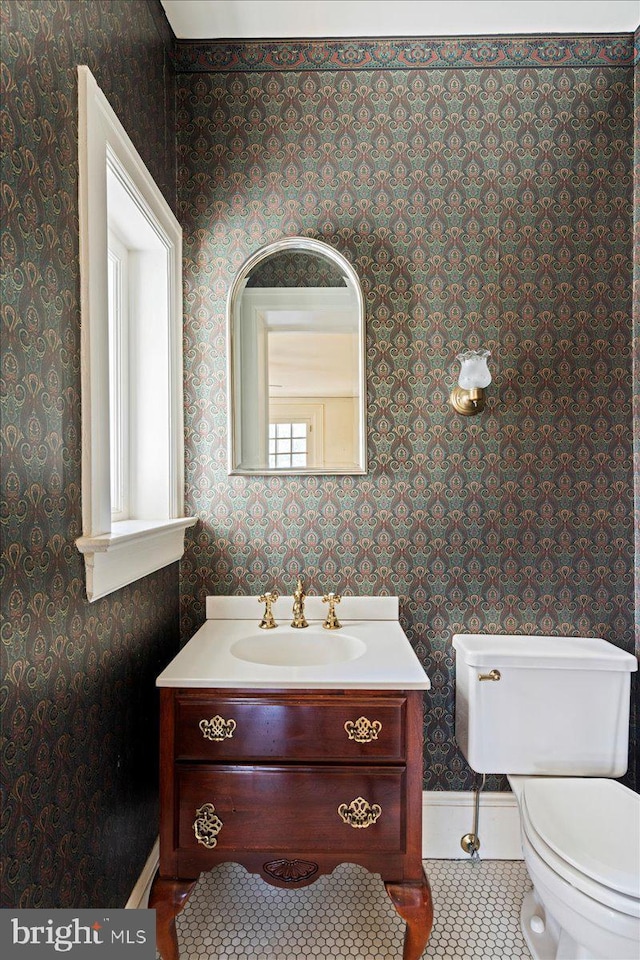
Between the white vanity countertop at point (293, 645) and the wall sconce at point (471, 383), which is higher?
the wall sconce at point (471, 383)

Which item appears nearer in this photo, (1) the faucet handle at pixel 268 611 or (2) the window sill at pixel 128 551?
(2) the window sill at pixel 128 551

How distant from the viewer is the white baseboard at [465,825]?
1.93 meters

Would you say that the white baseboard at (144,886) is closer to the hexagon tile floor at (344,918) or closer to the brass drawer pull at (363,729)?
the hexagon tile floor at (344,918)

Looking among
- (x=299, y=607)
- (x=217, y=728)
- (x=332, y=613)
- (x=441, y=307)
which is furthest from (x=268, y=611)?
(x=441, y=307)

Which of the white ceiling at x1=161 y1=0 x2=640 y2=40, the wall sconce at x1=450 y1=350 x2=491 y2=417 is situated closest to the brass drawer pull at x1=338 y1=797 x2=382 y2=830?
the wall sconce at x1=450 y1=350 x2=491 y2=417

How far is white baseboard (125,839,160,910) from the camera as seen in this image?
156cm

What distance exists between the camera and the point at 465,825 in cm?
194

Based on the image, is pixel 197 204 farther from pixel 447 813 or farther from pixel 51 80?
pixel 447 813

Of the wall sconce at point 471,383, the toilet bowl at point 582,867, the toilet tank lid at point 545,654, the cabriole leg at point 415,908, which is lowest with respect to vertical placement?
the cabriole leg at point 415,908

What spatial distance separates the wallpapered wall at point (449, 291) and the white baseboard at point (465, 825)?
57 millimetres

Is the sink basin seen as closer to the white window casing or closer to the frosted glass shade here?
the white window casing

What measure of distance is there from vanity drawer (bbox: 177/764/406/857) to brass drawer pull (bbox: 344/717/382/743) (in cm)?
8

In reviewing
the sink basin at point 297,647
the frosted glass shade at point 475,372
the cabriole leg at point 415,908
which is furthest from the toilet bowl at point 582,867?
the frosted glass shade at point 475,372

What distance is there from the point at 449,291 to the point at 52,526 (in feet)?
4.94
